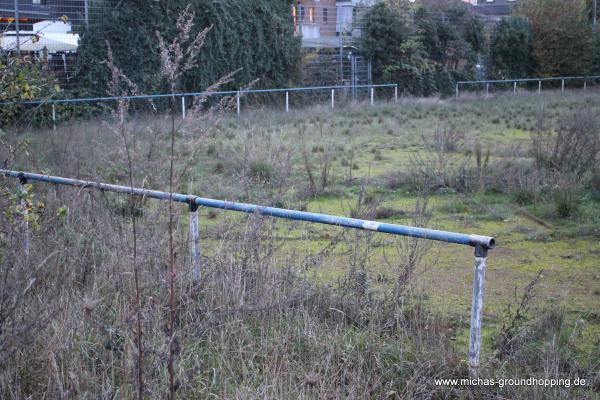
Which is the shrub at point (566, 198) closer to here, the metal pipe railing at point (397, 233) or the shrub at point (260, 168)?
the shrub at point (260, 168)

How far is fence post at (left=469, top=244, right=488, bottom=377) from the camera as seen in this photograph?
12.8 feet

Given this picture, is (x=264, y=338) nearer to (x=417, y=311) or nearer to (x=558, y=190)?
(x=417, y=311)

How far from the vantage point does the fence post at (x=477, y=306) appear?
12.8 feet

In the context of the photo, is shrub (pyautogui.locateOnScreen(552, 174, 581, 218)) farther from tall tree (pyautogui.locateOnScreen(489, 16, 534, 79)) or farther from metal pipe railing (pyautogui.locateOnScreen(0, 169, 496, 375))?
tall tree (pyautogui.locateOnScreen(489, 16, 534, 79))

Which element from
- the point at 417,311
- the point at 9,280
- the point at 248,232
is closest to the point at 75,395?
the point at 9,280

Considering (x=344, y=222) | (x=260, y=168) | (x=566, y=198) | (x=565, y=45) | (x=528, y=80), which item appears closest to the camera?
(x=344, y=222)

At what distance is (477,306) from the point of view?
3980mm

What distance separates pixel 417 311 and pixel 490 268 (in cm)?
253

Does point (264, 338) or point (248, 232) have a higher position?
point (248, 232)

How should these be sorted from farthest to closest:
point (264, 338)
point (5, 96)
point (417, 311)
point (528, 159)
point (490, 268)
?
point (528, 159) < point (490, 268) < point (5, 96) < point (417, 311) < point (264, 338)

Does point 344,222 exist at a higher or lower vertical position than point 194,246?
higher

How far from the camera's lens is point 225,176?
483 inches

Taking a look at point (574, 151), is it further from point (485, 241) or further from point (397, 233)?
point (485, 241)

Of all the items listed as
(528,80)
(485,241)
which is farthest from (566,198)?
(528,80)
